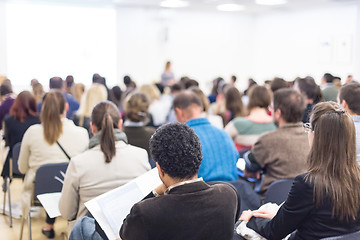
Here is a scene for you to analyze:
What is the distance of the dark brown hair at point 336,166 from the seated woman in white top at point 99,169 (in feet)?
4.22

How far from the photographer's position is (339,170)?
5.56 ft

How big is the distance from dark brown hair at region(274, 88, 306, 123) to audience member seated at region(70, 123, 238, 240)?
1516mm

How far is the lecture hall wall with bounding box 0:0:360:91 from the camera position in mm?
11094

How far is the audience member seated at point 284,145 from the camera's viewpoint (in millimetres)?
3008

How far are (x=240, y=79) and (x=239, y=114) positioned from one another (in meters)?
9.96

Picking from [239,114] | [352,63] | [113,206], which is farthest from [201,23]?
[113,206]

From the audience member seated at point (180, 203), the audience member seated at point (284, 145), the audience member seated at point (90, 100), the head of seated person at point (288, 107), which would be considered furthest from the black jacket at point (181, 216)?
the audience member seated at point (90, 100)

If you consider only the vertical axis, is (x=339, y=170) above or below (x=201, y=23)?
below

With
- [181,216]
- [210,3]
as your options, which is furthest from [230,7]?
[181,216]

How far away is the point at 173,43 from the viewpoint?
1339 cm

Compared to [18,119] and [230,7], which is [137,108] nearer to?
[18,119]

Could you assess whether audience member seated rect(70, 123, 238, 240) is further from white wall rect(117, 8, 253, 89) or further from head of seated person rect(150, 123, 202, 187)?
white wall rect(117, 8, 253, 89)

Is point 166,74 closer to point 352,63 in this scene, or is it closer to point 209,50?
point 209,50

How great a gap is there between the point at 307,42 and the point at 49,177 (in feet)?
35.4
